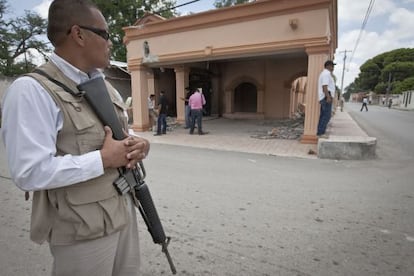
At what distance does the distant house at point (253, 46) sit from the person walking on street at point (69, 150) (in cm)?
676

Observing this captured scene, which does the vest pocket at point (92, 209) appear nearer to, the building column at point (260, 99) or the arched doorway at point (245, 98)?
the building column at point (260, 99)

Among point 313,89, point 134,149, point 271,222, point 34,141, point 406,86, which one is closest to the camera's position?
point 34,141

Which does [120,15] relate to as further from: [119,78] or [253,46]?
[253,46]

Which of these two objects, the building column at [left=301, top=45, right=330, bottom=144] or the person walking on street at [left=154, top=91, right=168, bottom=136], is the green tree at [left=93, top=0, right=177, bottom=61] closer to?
the person walking on street at [left=154, top=91, right=168, bottom=136]

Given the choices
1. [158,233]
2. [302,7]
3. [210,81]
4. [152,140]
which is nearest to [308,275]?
[158,233]

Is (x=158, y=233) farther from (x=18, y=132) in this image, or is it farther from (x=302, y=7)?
(x=302, y=7)

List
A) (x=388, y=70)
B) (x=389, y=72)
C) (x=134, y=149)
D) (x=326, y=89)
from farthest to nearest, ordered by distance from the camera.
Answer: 1. (x=388, y=70)
2. (x=389, y=72)
3. (x=326, y=89)
4. (x=134, y=149)

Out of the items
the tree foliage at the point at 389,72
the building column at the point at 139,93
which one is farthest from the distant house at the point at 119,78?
the tree foliage at the point at 389,72

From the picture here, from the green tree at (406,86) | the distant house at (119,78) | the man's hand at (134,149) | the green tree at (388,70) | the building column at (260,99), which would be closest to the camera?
the man's hand at (134,149)

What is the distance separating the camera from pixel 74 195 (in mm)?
1098

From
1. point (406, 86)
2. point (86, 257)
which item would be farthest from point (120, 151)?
point (406, 86)

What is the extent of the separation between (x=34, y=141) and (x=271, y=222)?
2625mm

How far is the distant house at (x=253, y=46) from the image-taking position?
695 centimetres

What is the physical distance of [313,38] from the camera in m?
6.85
